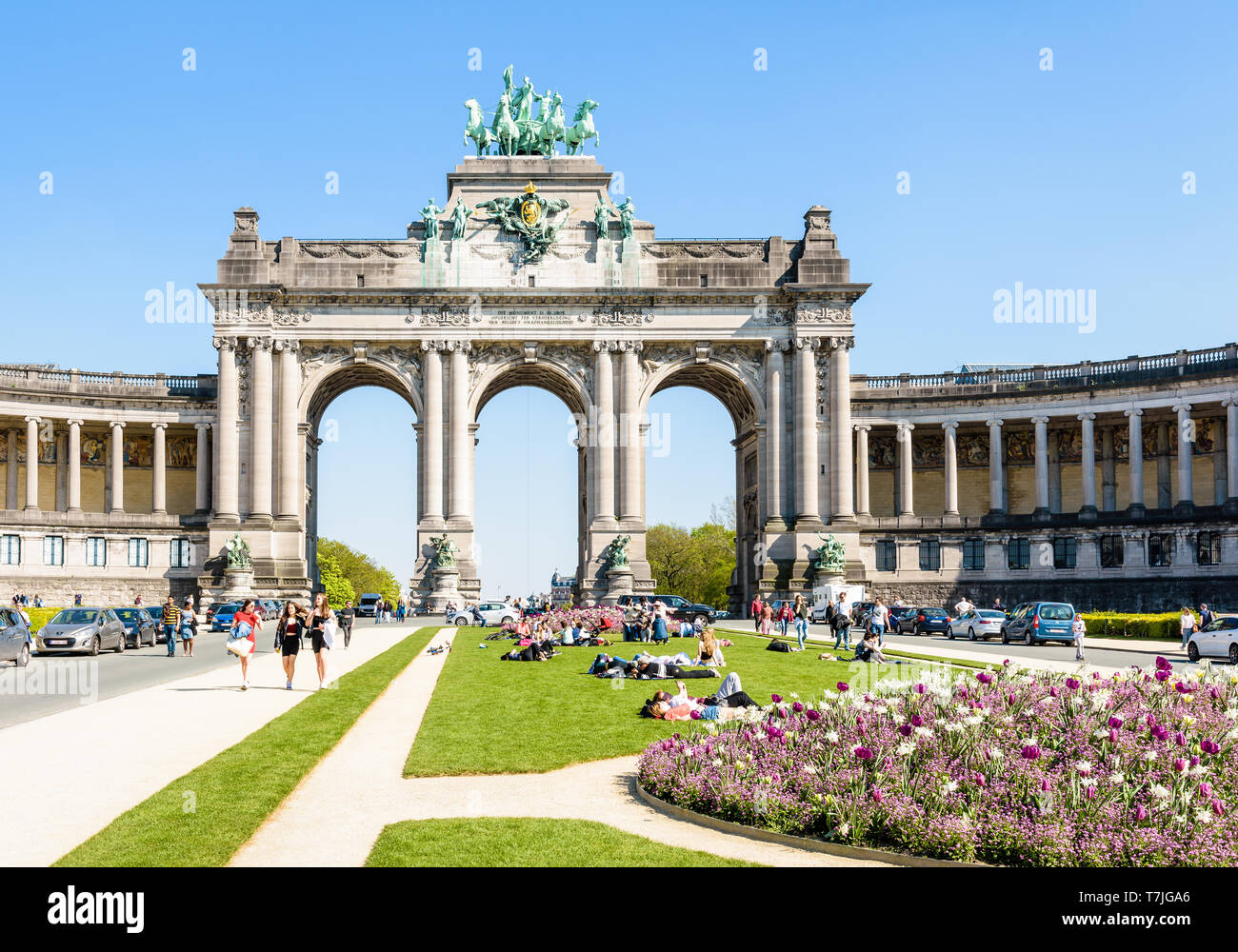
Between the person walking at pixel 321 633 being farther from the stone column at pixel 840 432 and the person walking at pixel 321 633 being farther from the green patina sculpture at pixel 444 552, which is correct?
the stone column at pixel 840 432

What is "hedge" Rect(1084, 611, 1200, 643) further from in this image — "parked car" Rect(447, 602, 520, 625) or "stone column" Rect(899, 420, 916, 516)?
"parked car" Rect(447, 602, 520, 625)

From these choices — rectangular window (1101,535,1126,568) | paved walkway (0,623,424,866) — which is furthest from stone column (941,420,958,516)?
paved walkway (0,623,424,866)

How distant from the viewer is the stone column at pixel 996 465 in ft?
283

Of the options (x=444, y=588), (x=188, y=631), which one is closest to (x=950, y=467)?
(x=444, y=588)

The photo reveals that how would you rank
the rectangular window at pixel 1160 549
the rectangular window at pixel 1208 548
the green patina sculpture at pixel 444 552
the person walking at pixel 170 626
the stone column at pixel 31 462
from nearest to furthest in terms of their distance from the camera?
the person walking at pixel 170 626 < the green patina sculpture at pixel 444 552 < the rectangular window at pixel 1208 548 < the rectangular window at pixel 1160 549 < the stone column at pixel 31 462

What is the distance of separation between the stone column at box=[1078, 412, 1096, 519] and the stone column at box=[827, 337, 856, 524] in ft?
56.4

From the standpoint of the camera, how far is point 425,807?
47.1 ft

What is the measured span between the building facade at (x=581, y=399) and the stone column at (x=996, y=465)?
4.89 ft

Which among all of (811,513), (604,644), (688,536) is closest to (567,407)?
(811,513)

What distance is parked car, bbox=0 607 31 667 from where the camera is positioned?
3706 cm

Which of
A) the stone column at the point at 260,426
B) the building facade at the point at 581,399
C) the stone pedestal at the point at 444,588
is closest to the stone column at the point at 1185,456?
the building facade at the point at 581,399

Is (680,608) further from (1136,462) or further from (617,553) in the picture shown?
(1136,462)
